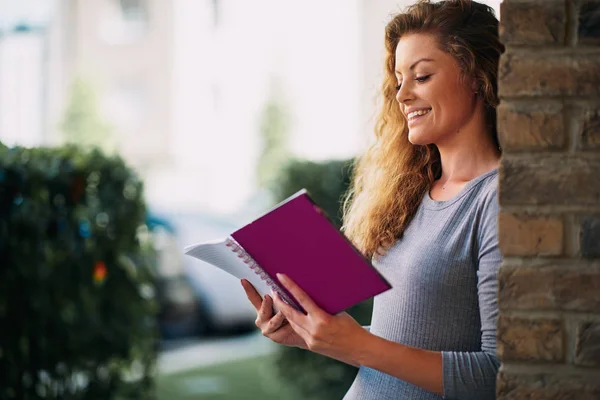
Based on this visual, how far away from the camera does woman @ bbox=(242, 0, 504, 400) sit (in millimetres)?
1456

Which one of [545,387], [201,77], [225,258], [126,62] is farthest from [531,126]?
[126,62]

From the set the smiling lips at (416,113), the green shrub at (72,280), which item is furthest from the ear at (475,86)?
the green shrub at (72,280)

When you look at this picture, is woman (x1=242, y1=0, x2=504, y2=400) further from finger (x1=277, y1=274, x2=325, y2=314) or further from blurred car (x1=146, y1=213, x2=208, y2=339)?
blurred car (x1=146, y1=213, x2=208, y2=339)

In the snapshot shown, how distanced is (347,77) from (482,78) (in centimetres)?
2579

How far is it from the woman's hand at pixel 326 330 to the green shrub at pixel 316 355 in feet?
11.6

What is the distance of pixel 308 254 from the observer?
54.5 inches

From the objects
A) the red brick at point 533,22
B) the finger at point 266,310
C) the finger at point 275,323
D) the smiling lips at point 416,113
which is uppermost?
the red brick at point 533,22

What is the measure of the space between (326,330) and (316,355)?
372 cm

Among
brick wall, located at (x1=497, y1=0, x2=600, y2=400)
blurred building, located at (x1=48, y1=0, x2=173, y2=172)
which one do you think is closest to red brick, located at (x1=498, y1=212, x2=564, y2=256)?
brick wall, located at (x1=497, y1=0, x2=600, y2=400)

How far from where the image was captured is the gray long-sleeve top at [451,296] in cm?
146

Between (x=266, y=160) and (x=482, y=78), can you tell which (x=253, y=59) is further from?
(x=482, y=78)

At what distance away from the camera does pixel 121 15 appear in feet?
88.9

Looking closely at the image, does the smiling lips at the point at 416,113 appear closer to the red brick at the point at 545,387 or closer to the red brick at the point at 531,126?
the red brick at the point at 531,126

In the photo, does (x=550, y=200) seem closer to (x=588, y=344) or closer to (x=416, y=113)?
(x=588, y=344)
